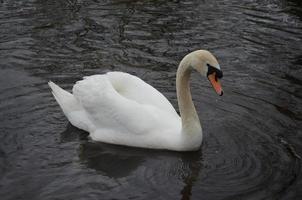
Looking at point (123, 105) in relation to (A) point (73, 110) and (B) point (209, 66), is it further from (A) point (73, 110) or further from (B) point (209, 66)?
(B) point (209, 66)

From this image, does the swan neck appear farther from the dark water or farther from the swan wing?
the dark water

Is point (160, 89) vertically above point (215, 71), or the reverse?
point (215, 71)

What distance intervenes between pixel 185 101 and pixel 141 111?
2.17ft

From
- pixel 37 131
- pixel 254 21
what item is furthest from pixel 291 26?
pixel 37 131

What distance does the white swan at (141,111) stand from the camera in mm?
8320

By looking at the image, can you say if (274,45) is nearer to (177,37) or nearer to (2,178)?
(177,37)

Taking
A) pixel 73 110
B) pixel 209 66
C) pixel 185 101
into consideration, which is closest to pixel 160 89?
pixel 73 110

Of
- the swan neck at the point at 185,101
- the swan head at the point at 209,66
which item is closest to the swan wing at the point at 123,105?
the swan neck at the point at 185,101

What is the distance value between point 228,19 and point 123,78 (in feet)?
20.9

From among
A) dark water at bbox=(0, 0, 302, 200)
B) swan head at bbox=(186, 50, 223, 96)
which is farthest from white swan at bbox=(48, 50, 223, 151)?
dark water at bbox=(0, 0, 302, 200)

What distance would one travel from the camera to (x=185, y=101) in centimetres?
850

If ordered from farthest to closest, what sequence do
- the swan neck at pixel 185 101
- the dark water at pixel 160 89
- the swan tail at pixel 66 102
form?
1. the swan tail at pixel 66 102
2. the swan neck at pixel 185 101
3. the dark water at pixel 160 89

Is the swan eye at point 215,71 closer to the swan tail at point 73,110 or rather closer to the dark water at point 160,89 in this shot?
the dark water at point 160,89

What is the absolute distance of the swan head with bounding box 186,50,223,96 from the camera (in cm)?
790
